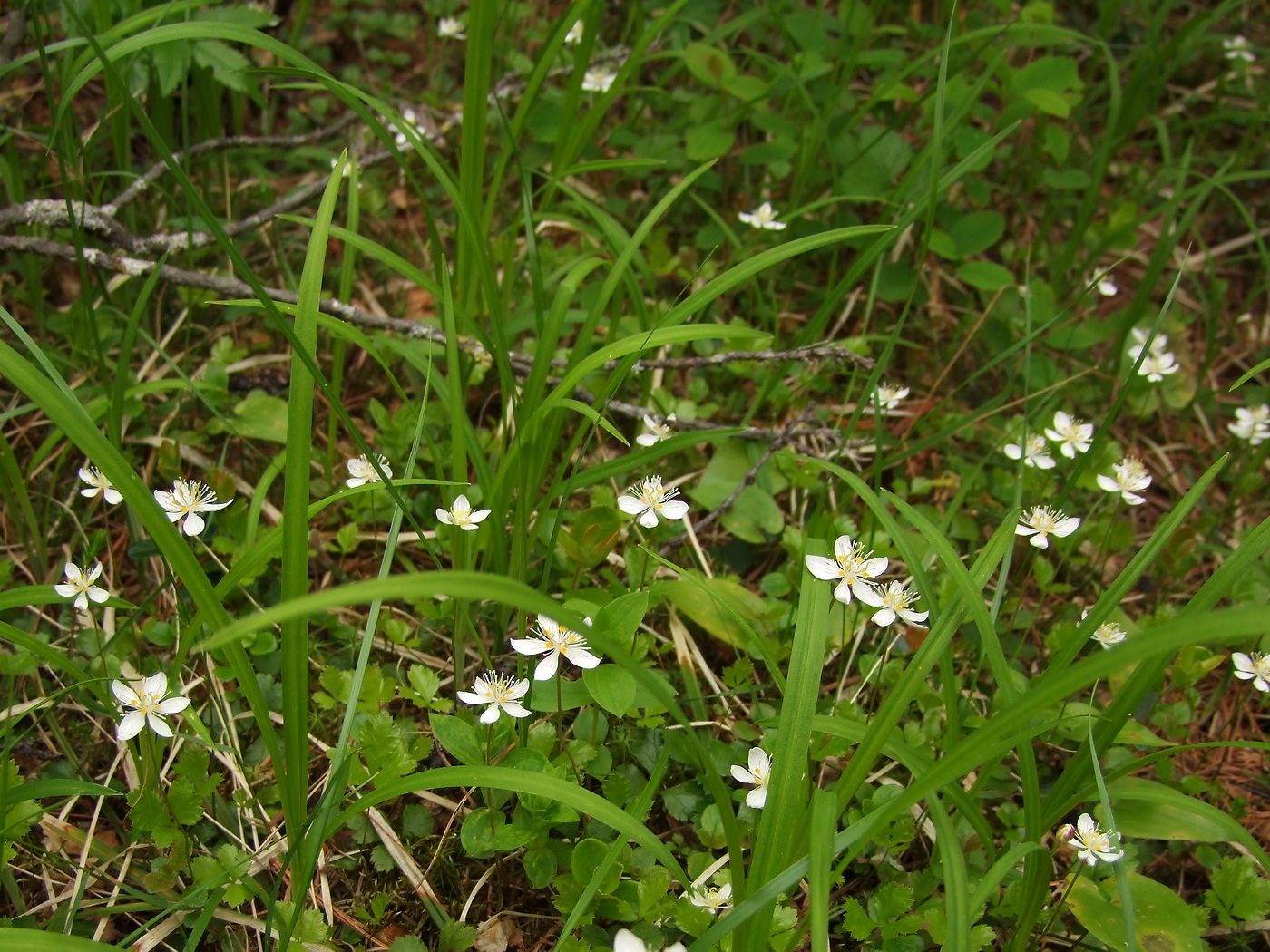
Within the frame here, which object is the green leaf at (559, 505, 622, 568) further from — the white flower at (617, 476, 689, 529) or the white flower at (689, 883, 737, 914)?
the white flower at (689, 883, 737, 914)

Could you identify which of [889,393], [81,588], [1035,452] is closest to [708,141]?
[889,393]

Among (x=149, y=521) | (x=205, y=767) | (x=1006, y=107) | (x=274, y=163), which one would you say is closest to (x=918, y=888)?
(x=205, y=767)

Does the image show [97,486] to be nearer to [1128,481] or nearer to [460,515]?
[460,515]

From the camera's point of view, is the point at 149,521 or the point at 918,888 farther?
the point at 918,888

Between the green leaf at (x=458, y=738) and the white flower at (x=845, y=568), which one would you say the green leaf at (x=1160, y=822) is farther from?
the green leaf at (x=458, y=738)

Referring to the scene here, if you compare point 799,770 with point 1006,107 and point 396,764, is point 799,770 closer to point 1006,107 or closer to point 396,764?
point 396,764

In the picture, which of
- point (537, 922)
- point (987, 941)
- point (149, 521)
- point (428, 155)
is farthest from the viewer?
point (428, 155)

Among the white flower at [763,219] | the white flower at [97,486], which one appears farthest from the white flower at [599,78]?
the white flower at [97,486]
